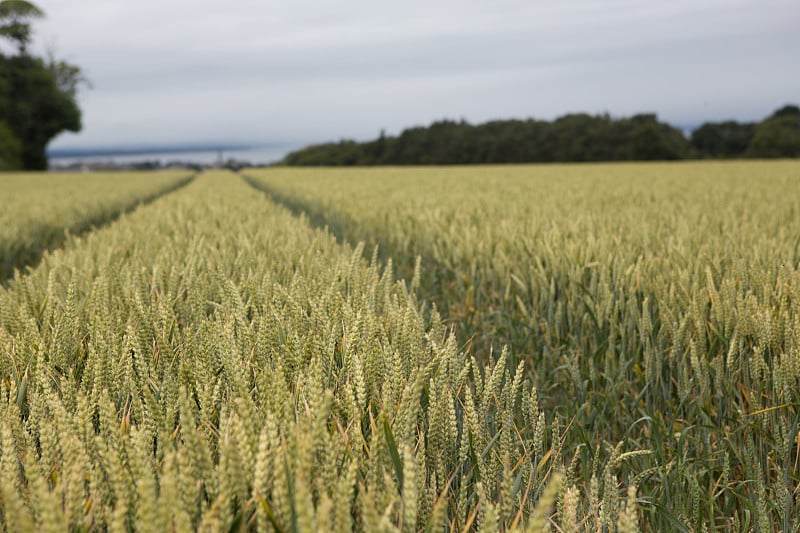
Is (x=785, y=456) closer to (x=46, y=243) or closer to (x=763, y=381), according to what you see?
(x=763, y=381)

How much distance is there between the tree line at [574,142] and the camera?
43969mm

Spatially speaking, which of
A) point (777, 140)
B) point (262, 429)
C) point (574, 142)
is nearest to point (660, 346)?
point (262, 429)

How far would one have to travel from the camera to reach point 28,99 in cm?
4228

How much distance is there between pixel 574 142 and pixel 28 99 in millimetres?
41940

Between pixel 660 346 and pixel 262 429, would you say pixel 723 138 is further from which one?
pixel 262 429

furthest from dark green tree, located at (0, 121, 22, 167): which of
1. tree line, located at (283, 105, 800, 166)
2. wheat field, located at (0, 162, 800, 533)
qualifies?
wheat field, located at (0, 162, 800, 533)

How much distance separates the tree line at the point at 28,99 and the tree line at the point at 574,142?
26988mm

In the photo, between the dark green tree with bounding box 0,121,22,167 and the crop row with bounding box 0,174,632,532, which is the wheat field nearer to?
the crop row with bounding box 0,174,632,532

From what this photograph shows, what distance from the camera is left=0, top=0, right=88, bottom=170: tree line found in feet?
135

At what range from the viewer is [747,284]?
2.55 m

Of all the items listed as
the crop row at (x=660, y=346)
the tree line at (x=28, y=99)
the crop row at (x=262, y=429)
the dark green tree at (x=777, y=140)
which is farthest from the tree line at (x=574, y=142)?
the crop row at (x=262, y=429)

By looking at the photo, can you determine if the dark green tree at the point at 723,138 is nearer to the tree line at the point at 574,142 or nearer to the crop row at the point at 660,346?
the tree line at the point at 574,142

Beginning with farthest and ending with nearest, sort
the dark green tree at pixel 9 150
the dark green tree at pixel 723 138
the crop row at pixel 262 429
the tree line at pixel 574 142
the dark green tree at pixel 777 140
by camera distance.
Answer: the dark green tree at pixel 723 138 → the tree line at pixel 574 142 → the dark green tree at pixel 777 140 → the dark green tree at pixel 9 150 → the crop row at pixel 262 429

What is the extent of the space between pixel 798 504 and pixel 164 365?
1.91 metres
